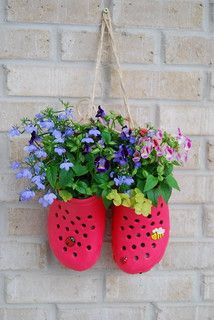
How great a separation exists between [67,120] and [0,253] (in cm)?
37

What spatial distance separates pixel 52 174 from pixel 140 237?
8.7 inches

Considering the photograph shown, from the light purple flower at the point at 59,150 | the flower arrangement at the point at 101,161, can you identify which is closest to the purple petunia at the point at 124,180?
the flower arrangement at the point at 101,161

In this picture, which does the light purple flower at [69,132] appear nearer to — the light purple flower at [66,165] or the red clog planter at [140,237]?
the light purple flower at [66,165]

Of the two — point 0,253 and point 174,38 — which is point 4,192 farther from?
point 174,38

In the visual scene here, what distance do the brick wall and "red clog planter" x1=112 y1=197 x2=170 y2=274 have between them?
0.12 m

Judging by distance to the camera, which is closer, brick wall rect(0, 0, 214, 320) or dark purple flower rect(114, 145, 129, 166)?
dark purple flower rect(114, 145, 129, 166)

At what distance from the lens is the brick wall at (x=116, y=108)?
102 cm

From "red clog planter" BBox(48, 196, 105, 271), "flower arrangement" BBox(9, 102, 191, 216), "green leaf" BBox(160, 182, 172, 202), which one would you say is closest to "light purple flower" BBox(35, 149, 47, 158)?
"flower arrangement" BBox(9, 102, 191, 216)

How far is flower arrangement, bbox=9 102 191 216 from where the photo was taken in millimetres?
879

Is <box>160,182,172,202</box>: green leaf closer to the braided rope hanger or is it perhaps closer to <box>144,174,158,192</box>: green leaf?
<box>144,174,158,192</box>: green leaf

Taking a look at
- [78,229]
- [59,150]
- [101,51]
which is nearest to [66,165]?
[59,150]

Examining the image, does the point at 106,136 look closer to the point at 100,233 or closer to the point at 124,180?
the point at 124,180

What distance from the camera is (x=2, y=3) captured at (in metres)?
1.00

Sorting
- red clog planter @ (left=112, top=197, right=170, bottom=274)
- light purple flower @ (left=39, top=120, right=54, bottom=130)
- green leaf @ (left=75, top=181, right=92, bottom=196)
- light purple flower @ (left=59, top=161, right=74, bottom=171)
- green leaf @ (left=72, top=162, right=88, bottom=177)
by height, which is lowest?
red clog planter @ (left=112, top=197, right=170, bottom=274)
